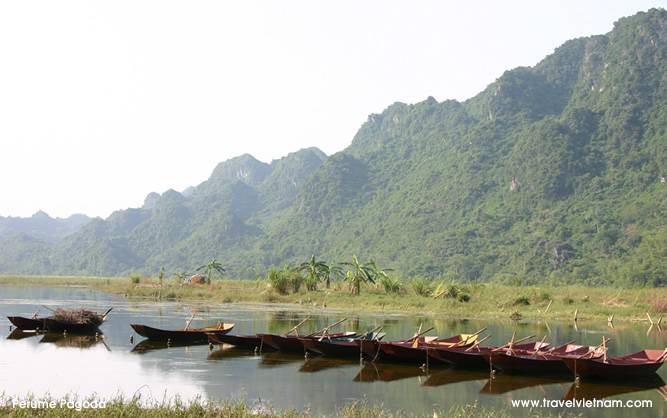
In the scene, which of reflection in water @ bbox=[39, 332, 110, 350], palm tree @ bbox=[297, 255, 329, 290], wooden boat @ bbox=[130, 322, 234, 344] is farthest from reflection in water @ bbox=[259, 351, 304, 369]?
palm tree @ bbox=[297, 255, 329, 290]

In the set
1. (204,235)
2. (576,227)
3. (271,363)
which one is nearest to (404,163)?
(204,235)

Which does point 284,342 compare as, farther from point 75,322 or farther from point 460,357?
point 75,322

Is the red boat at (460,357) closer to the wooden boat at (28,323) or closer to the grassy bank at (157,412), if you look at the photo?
the grassy bank at (157,412)

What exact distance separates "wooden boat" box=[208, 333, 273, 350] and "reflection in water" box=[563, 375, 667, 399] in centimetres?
1083

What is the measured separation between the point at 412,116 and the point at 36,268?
345ft

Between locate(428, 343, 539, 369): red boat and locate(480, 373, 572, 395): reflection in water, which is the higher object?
locate(428, 343, 539, 369): red boat

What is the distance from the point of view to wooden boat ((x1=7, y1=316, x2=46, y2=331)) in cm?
2982

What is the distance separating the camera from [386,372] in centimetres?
2142

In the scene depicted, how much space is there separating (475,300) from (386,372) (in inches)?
1067

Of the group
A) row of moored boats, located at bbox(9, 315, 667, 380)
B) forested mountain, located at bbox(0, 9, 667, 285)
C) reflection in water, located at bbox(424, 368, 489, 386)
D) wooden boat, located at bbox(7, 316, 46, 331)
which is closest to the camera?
reflection in water, located at bbox(424, 368, 489, 386)

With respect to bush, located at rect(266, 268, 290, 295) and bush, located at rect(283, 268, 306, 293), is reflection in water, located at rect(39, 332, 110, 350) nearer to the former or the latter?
bush, located at rect(266, 268, 290, 295)

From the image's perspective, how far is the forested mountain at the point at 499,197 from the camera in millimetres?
93000

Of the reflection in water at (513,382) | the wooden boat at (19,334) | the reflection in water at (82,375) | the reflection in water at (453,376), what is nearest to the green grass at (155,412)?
the reflection in water at (82,375)

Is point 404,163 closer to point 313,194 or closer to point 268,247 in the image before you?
point 313,194
